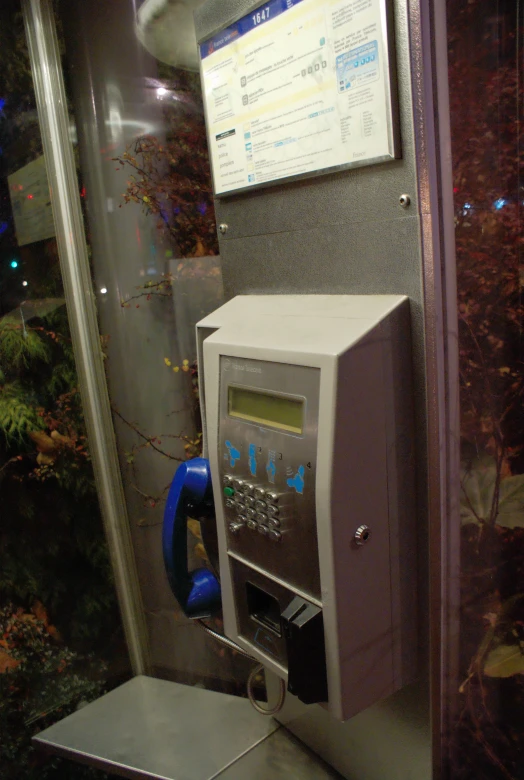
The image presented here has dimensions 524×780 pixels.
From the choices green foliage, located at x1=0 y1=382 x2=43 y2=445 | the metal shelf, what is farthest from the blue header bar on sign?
the metal shelf

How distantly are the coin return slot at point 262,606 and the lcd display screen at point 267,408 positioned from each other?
0.89 feet

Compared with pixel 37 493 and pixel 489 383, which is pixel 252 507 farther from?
pixel 37 493

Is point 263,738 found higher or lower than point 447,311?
lower

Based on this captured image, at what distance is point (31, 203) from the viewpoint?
1.69 meters

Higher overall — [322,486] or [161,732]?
[322,486]

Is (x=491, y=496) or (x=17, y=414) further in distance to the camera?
(x=17, y=414)

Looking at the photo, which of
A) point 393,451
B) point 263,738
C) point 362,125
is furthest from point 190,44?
point 263,738

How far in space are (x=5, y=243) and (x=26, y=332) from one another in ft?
0.73

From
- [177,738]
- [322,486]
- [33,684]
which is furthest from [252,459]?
[33,684]

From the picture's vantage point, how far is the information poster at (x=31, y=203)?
1.68m

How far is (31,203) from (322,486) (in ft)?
3.96

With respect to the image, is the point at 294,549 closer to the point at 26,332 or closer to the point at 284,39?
the point at 284,39

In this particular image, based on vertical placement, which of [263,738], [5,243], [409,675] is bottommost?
[263,738]

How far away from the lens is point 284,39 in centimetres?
100
